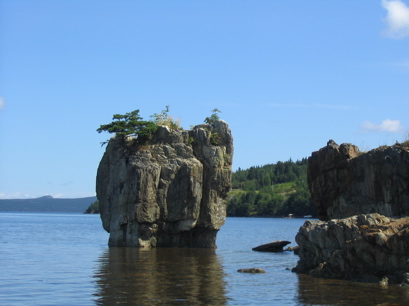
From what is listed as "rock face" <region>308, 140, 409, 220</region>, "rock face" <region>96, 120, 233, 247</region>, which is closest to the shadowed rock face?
"rock face" <region>308, 140, 409, 220</region>

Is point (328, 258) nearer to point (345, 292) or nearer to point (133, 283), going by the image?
point (345, 292)

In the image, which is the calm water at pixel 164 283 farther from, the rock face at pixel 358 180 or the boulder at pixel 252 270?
the rock face at pixel 358 180

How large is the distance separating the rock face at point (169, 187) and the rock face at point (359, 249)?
58.2 feet

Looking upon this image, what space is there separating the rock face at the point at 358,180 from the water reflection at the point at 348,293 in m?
12.3

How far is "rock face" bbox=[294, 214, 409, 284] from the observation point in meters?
29.5

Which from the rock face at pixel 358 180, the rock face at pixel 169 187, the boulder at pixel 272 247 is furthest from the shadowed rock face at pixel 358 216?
the rock face at pixel 169 187

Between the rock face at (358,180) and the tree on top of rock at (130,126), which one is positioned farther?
the tree on top of rock at (130,126)

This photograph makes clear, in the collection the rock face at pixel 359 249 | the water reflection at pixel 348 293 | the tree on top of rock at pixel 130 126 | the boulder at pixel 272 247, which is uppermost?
the tree on top of rock at pixel 130 126

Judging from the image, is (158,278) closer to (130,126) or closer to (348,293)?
(348,293)

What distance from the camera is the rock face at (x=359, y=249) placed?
29484mm

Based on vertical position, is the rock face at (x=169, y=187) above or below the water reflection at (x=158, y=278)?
above

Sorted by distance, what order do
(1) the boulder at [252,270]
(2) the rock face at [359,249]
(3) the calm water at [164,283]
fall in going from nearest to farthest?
(3) the calm water at [164,283] < (2) the rock face at [359,249] < (1) the boulder at [252,270]

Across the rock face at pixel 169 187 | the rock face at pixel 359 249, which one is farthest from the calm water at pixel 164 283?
the rock face at pixel 169 187

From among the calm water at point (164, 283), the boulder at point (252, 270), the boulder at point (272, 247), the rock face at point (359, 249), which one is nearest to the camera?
the calm water at point (164, 283)
